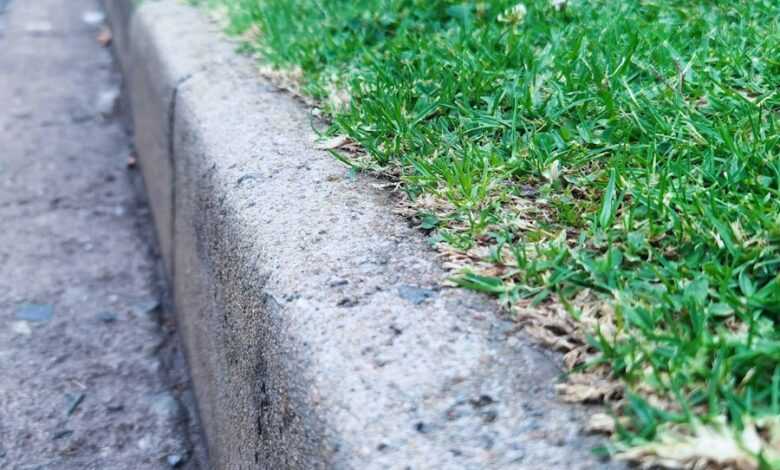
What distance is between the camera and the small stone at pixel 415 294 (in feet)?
4.06

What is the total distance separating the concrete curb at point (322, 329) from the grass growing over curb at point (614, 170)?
0.23ft

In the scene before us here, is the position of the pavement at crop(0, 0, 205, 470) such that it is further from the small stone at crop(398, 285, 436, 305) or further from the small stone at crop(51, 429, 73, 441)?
the small stone at crop(398, 285, 436, 305)

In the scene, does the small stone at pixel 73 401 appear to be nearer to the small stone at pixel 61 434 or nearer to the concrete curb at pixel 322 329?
the small stone at pixel 61 434

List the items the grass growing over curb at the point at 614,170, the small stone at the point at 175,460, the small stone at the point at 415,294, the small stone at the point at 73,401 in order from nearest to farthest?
the grass growing over curb at the point at 614,170 < the small stone at the point at 415,294 < the small stone at the point at 175,460 < the small stone at the point at 73,401

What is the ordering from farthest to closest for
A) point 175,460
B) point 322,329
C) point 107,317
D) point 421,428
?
1. point 107,317
2. point 175,460
3. point 322,329
4. point 421,428

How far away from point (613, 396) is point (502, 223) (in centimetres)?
44

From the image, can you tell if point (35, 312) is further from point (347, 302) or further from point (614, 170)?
point (614, 170)

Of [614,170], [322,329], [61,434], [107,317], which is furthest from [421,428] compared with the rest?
[107,317]

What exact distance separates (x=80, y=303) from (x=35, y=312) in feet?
0.43

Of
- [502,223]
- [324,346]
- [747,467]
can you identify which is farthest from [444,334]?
[747,467]

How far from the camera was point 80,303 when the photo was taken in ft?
8.39

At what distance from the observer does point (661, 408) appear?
972 mm

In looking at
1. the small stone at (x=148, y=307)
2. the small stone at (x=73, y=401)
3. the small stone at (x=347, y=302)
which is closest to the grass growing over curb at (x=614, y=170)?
the small stone at (x=347, y=302)

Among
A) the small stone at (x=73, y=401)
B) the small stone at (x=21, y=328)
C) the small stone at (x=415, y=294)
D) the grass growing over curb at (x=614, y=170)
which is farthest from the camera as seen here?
the small stone at (x=21, y=328)
